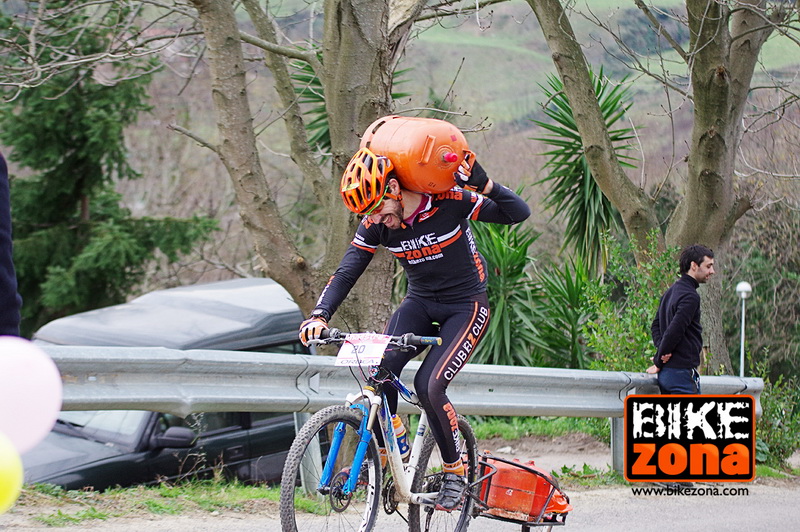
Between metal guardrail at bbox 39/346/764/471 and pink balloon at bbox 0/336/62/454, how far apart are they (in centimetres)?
315

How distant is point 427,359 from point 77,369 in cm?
188

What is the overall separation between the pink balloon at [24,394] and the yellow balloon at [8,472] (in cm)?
9

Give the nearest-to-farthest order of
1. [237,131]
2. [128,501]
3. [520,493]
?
[520,493]
[128,501]
[237,131]

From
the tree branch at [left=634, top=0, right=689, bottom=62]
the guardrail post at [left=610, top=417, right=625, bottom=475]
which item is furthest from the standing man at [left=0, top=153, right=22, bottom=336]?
the tree branch at [left=634, top=0, right=689, bottom=62]

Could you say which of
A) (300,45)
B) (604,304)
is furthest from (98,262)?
(604,304)

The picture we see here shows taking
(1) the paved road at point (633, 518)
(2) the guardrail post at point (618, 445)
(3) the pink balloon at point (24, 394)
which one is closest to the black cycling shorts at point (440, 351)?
(1) the paved road at point (633, 518)

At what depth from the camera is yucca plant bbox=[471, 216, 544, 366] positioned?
13211 mm

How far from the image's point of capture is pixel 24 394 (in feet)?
4.93

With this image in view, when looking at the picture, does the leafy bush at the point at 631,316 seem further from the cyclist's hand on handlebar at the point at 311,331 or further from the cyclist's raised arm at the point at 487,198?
the cyclist's hand on handlebar at the point at 311,331

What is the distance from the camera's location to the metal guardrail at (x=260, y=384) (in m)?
4.95

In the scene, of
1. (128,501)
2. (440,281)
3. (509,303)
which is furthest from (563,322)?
(128,501)

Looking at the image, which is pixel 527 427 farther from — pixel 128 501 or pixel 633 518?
pixel 128 501

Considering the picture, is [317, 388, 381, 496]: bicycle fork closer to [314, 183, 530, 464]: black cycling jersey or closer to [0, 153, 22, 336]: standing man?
[314, 183, 530, 464]: black cycling jersey

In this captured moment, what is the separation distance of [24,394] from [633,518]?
5434 mm
